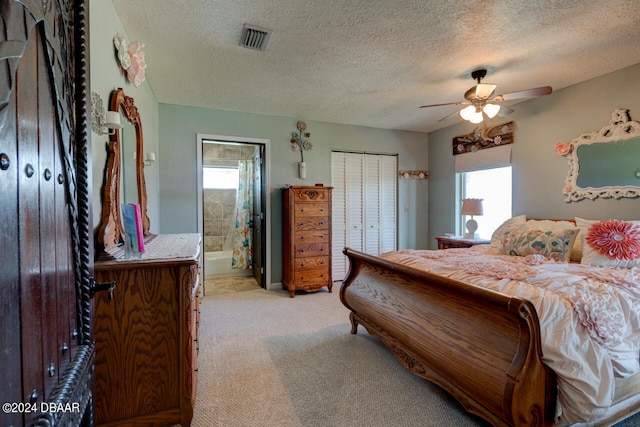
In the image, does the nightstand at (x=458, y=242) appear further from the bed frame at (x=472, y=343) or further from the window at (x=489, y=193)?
the bed frame at (x=472, y=343)

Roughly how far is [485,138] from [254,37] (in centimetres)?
337

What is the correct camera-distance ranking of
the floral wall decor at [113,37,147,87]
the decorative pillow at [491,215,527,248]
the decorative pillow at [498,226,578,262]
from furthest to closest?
1. the decorative pillow at [491,215,527,248]
2. the decorative pillow at [498,226,578,262]
3. the floral wall decor at [113,37,147,87]

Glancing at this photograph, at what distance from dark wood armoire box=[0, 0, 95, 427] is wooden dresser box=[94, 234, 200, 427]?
73cm

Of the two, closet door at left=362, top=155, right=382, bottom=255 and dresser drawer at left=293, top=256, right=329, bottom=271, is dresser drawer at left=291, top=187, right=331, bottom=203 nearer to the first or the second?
dresser drawer at left=293, top=256, right=329, bottom=271

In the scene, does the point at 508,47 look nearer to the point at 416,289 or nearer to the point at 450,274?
the point at 450,274

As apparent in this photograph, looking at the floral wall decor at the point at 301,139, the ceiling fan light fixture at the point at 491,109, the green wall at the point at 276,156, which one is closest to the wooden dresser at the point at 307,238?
the green wall at the point at 276,156

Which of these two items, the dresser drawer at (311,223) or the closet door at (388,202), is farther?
the closet door at (388,202)

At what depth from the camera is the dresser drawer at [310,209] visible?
12.6ft

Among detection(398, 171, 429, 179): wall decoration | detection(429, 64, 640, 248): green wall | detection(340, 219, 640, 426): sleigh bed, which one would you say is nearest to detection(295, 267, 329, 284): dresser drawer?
detection(340, 219, 640, 426): sleigh bed

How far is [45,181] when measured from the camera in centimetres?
58

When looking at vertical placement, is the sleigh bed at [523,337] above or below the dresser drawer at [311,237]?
below

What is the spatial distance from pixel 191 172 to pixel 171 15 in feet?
6.88

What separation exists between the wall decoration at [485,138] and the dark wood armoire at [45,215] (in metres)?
4.30

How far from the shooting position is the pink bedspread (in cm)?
123
